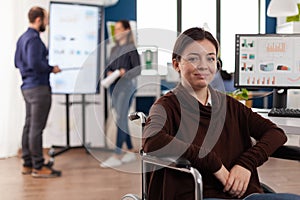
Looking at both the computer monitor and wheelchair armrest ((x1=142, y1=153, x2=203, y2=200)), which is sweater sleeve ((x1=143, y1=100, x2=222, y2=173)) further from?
the computer monitor

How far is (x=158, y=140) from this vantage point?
1442 mm

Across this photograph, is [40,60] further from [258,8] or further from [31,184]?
[258,8]

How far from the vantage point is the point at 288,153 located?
1673 millimetres

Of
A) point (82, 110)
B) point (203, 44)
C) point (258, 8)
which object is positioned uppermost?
point (258, 8)

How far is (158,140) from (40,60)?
94.9 inches

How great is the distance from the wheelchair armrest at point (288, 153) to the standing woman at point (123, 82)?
0.57m

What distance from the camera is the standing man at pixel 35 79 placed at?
12.0 ft

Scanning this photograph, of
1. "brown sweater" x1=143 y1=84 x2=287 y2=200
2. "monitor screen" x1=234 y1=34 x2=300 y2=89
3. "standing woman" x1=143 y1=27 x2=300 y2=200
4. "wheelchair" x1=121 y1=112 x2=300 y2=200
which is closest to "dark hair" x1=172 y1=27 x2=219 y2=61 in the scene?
"standing woman" x1=143 y1=27 x2=300 y2=200

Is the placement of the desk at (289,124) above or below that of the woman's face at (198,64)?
below

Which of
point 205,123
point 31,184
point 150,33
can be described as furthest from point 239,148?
point 31,184

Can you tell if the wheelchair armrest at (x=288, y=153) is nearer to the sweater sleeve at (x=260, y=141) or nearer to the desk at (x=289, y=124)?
the sweater sleeve at (x=260, y=141)

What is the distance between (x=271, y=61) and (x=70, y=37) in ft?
8.66

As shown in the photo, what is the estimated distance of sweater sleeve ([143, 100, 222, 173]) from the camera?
4.74ft

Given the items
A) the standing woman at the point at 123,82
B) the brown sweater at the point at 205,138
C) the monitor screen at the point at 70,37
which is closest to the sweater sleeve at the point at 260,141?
the brown sweater at the point at 205,138
